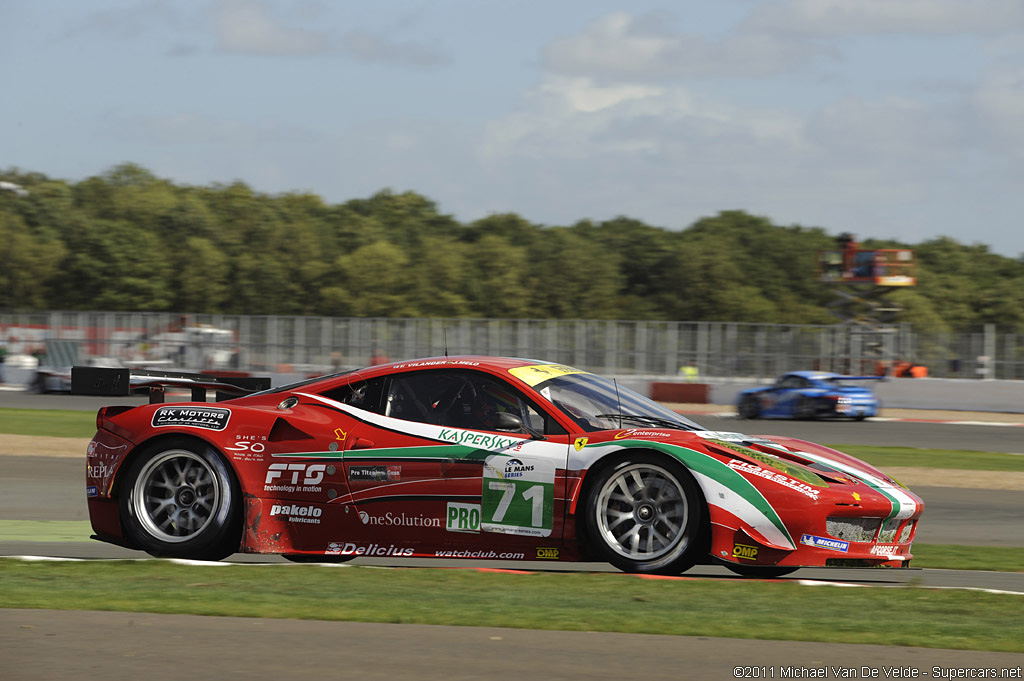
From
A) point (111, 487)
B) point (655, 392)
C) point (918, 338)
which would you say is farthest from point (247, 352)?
point (111, 487)

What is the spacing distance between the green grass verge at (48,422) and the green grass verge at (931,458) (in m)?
12.4

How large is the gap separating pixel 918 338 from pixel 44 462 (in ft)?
85.5

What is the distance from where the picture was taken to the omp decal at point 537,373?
6.93 metres

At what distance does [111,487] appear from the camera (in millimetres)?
7082

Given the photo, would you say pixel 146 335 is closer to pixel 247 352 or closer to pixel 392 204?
pixel 247 352

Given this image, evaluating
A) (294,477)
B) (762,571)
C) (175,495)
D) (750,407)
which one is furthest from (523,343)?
(762,571)

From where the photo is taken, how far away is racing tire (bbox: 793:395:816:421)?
86.5ft

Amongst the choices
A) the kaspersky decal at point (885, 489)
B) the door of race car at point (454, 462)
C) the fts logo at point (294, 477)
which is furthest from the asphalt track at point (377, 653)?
the kaspersky decal at point (885, 489)

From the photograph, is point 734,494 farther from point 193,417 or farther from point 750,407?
point 750,407

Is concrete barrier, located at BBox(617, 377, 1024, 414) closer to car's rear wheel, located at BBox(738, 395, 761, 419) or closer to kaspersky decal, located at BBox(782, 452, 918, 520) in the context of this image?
car's rear wheel, located at BBox(738, 395, 761, 419)

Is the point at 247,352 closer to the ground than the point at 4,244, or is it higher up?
closer to the ground

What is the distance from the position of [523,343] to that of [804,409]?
41.2 ft
